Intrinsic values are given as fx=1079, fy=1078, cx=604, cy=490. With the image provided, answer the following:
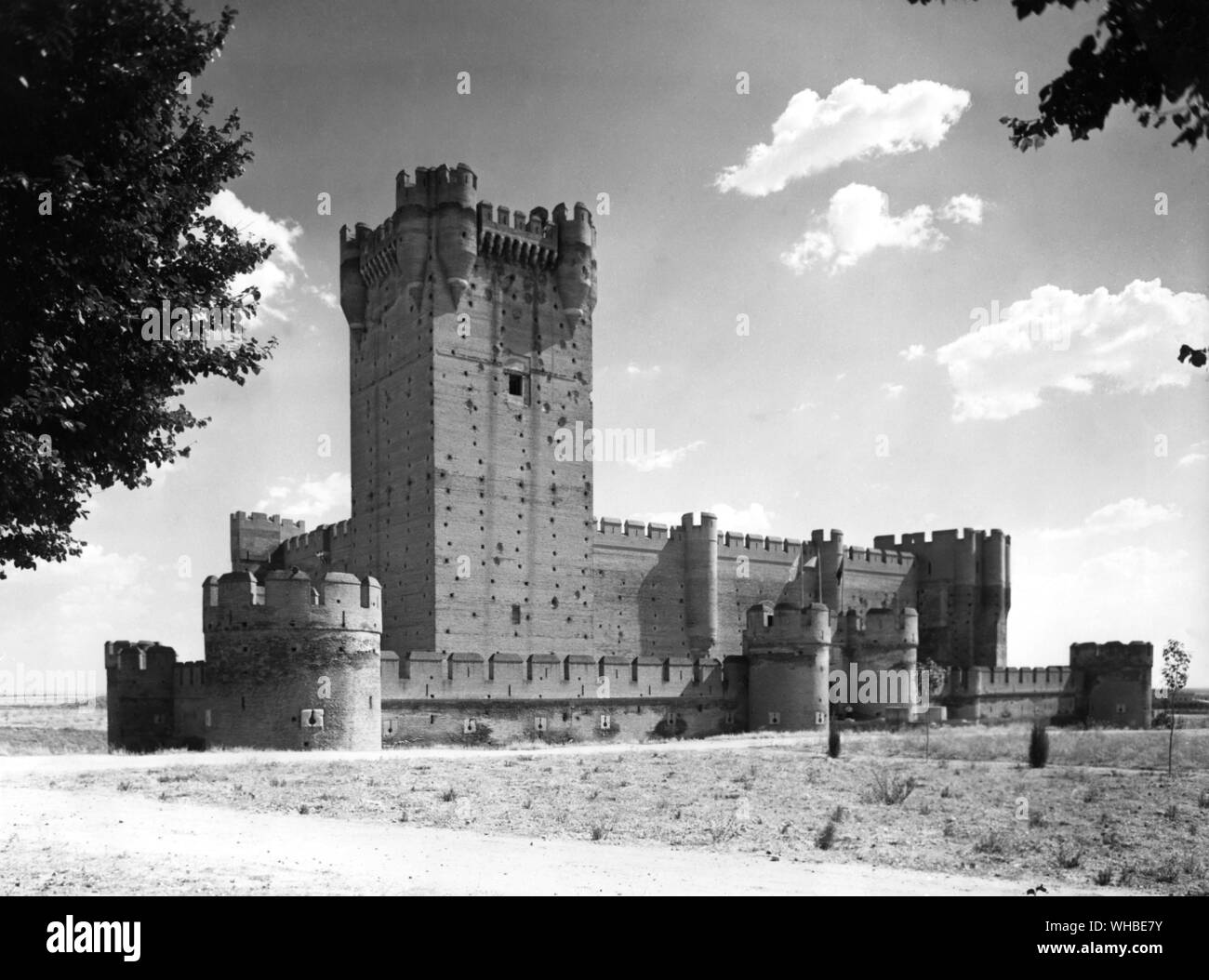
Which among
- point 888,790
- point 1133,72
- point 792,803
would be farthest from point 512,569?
point 1133,72

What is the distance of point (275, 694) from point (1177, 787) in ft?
64.9

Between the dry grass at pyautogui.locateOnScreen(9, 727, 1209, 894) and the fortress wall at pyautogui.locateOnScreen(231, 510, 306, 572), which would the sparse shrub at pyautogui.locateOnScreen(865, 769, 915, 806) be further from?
the fortress wall at pyautogui.locateOnScreen(231, 510, 306, 572)

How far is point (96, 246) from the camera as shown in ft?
32.6

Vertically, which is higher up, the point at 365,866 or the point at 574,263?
the point at 574,263

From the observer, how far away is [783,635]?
1556 inches

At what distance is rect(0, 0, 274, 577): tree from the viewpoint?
366 inches

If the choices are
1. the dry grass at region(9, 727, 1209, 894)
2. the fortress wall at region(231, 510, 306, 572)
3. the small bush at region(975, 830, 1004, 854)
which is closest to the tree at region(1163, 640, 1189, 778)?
the dry grass at region(9, 727, 1209, 894)

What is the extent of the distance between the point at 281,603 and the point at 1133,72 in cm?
2370

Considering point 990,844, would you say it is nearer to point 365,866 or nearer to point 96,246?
point 365,866

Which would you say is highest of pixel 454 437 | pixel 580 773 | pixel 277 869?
pixel 454 437
